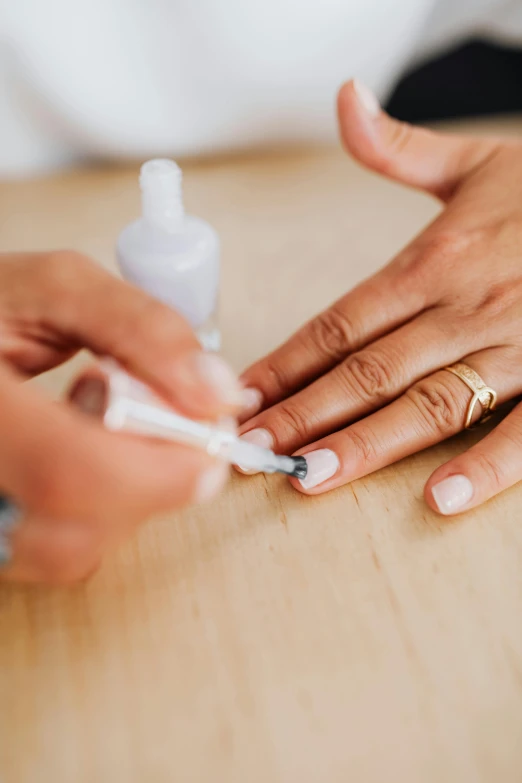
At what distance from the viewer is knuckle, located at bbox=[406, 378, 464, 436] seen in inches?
21.0

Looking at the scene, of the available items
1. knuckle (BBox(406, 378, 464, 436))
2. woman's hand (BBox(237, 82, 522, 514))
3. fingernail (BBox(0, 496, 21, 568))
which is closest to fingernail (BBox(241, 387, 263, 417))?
woman's hand (BBox(237, 82, 522, 514))

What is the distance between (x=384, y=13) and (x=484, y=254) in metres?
0.36

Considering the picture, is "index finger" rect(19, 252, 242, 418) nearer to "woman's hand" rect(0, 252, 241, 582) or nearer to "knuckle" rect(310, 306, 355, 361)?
"woman's hand" rect(0, 252, 241, 582)

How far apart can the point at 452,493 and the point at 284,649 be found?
0.55 feet

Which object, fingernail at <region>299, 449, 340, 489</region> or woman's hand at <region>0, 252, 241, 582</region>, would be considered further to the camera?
fingernail at <region>299, 449, 340, 489</region>

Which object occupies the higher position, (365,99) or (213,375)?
(365,99)

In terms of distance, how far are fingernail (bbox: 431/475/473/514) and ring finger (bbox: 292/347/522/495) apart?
2.0 inches

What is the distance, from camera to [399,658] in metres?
0.40

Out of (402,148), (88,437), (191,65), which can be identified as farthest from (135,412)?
(191,65)

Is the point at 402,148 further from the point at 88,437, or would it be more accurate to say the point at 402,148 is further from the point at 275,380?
the point at 88,437

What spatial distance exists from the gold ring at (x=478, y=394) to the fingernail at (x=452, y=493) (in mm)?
74

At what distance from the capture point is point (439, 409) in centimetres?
54

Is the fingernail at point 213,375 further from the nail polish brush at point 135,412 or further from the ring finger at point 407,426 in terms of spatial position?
the ring finger at point 407,426

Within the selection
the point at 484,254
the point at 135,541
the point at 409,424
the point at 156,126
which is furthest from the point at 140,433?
the point at 156,126
